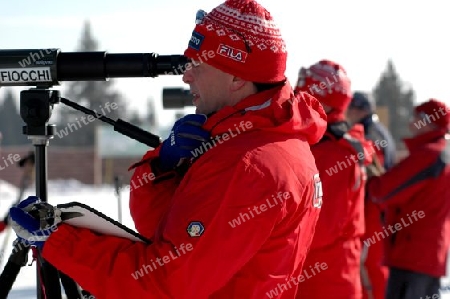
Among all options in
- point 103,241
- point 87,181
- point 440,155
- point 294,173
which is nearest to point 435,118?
point 440,155

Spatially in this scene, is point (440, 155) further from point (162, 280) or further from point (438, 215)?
point (162, 280)

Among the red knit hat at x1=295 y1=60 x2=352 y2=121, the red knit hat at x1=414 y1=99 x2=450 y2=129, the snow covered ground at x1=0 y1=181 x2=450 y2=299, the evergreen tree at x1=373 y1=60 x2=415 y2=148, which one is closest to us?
the snow covered ground at x1=0 y1=181 x2=450 y2=299

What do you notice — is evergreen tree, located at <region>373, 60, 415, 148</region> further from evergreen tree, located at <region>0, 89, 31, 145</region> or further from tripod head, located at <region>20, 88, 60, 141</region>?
tripod head, located at <region>20, 88, 60, 141</region>

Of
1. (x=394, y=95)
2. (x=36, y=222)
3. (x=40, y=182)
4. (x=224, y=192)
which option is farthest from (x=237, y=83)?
(x=394, y=95)

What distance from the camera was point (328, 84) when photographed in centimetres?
368

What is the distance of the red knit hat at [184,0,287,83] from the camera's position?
6.22 ft

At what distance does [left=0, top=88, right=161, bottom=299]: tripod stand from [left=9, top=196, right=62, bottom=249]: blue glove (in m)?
0.41

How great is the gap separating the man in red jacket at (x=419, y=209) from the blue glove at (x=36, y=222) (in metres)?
3.21

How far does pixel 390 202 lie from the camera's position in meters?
4.73

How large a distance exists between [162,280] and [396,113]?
157 ft

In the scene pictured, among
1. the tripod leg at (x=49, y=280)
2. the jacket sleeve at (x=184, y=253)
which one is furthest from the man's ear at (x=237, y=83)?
the tripod leg at (x=49, y=280)

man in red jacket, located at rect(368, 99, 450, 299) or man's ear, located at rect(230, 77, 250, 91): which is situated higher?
man's ear, located at rect(230, 77, 250, 91)

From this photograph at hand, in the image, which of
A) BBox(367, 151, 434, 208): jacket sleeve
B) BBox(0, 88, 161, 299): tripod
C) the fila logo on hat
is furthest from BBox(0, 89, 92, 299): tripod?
BBox(367, 151, 434, 208): jacket sleeve

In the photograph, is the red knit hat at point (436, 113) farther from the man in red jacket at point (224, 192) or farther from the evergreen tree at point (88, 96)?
the evergreen tree at point (88, 96)
